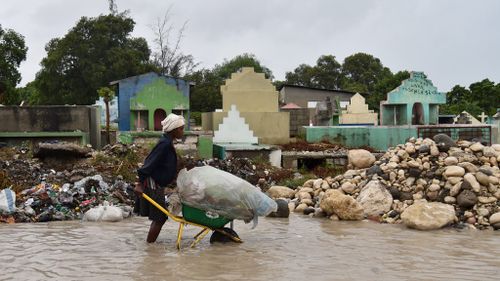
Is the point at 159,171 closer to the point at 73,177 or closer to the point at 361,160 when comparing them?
the point at 73,177

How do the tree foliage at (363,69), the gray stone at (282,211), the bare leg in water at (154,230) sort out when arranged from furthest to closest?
the tree foliage at (363,69) < the gray stone at (282,211) < the bare leg in water at (154,230)

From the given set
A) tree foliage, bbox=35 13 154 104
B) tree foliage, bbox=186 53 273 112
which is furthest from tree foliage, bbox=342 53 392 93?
tree foliage, bbox=35 13 154 104

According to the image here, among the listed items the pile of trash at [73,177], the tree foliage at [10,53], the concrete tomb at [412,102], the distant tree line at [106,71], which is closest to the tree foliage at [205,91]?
the distant tree line at [106,71]

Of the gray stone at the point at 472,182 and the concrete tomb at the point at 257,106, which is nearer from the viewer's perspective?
the gray stone at the point at 472,182

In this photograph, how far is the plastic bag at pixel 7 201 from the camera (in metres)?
9.38

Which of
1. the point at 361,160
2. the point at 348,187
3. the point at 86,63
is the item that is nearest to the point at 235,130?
the point at 361,160

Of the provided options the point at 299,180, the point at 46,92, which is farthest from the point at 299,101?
the point at 299,180

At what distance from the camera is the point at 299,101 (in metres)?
39.1

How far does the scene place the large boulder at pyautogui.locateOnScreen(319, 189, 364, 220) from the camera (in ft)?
31.4

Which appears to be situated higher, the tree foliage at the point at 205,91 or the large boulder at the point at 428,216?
the tree foliage at the point at 205,91

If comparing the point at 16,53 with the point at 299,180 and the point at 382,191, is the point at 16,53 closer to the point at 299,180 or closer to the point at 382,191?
the point at 299,180

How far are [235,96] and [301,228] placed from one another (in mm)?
10067

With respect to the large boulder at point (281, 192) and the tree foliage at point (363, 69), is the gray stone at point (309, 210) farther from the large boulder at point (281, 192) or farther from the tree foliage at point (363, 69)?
the tree foliage at point (363, 69)

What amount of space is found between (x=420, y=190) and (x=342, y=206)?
1502 mm
